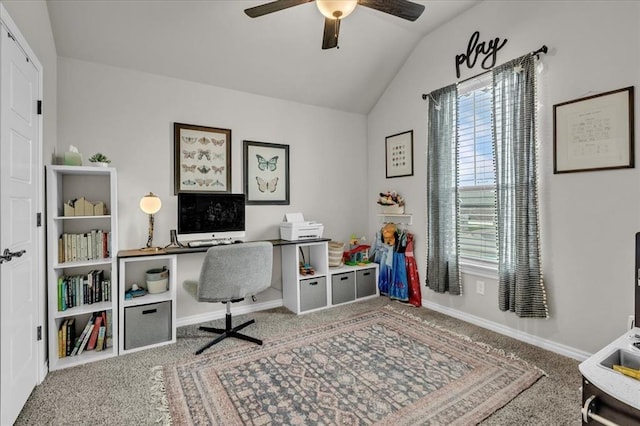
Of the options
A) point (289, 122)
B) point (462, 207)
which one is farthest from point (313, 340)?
point (289, 122)

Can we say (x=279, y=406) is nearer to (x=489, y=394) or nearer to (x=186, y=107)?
(x=489, y=394)

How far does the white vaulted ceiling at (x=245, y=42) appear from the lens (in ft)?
7.98

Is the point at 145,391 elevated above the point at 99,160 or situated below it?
below

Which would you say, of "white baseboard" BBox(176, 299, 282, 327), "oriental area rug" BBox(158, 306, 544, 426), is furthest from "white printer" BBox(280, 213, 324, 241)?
"oriental area rug" BBox(158, 306, 544, 426)

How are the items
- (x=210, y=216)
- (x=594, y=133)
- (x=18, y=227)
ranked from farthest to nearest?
(x=210, y=216) → (x=594, y=133) → (x=18, y=227)

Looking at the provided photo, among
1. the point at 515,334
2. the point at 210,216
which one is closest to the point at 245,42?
the point at 210,216

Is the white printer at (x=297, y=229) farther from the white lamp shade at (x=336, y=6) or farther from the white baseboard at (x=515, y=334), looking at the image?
the white lamp shade at (x=336, y=6)

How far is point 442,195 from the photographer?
3.16 m

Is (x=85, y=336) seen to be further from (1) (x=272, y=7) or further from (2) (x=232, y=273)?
(1) (x=272, y=7)

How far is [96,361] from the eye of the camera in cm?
229

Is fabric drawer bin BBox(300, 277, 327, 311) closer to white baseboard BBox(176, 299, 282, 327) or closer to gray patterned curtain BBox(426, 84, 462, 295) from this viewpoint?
white baseboard BBox(176, 299, 282, 327)

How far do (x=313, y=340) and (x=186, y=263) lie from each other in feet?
4.87

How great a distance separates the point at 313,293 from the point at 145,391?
5.76 ft

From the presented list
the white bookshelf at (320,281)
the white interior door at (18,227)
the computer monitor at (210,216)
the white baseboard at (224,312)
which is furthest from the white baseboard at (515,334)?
the white interior door at (18,227)
